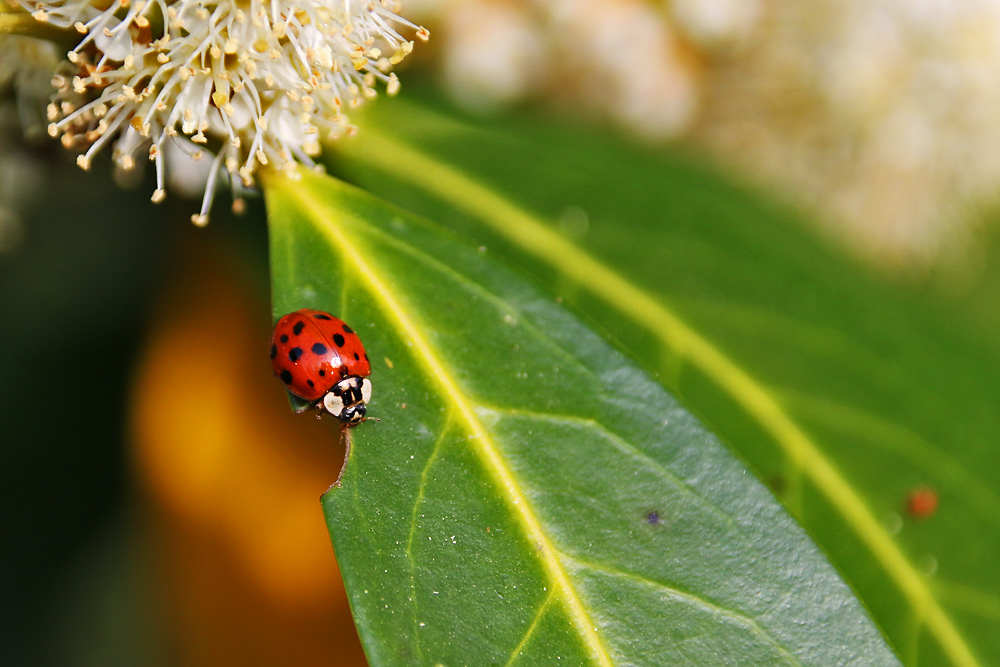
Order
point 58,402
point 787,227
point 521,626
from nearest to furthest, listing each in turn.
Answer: point 521,626 → point 787,227 → point 58,402

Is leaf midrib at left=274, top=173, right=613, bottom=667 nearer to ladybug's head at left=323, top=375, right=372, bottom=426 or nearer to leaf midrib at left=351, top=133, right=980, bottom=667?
ladybug's head at left=323, top=375, right=372, bottom=426

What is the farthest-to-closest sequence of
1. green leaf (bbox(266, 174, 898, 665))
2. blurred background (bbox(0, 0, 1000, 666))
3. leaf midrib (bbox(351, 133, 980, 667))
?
1. blurred background (bbox(0, 0, 1000, 666))
2. leaf midrib (bbox(351, 133, 980, 667))
3. green leaf (bbox(266, 174, 898, 665))

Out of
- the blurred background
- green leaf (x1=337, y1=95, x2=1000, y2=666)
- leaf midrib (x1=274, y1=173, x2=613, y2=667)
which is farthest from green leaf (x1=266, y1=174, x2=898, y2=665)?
the blurred background

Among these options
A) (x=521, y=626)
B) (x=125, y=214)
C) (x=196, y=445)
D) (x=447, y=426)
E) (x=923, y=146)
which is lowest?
(x=521, y=626)

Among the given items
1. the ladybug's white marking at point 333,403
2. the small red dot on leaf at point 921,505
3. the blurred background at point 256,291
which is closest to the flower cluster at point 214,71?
the ladybug's white marking at point 333,403

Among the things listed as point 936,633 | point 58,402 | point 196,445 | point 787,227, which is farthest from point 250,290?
point 936,633

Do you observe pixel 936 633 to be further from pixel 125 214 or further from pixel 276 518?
pixel 125 214

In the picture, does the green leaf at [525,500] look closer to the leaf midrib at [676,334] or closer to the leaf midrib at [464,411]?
the leaf midrib at [464,411]
